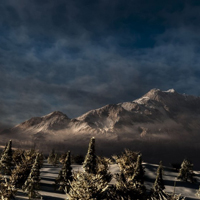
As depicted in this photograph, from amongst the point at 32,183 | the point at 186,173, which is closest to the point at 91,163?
the point at 32,183

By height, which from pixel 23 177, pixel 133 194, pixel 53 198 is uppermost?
pixel 133 194

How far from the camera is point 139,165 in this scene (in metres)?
53.6

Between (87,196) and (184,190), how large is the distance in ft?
252

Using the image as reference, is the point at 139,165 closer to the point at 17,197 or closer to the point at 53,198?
the point at 53,198

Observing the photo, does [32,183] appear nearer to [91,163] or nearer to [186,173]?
[91,163]

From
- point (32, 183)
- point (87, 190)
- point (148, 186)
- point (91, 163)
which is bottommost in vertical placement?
point (148, 186)

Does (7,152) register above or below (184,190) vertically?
above

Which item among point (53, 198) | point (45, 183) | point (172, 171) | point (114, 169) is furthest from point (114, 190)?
point (172, 171)

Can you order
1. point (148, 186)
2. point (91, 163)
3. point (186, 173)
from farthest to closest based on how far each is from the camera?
point (186, 173) → point (148, 186) → point (91, 163)

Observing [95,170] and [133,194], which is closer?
[133,194]

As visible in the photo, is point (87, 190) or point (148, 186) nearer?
point (87, 190)

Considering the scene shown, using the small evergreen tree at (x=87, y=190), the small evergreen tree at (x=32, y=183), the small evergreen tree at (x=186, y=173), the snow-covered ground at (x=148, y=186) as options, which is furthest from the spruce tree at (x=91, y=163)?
the small evergreen tree at (x=186, y=173)

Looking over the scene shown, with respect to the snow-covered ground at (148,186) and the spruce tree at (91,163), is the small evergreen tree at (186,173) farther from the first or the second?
the spruce tree at (91,163)

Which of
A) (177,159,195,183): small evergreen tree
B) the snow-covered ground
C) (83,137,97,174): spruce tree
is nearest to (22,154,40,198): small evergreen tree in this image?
the snow-covered ground
